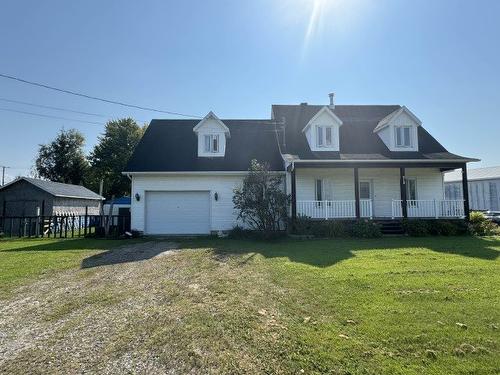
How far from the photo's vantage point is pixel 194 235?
667 inches

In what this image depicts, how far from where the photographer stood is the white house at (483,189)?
1355 inches

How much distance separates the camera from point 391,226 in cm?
1563

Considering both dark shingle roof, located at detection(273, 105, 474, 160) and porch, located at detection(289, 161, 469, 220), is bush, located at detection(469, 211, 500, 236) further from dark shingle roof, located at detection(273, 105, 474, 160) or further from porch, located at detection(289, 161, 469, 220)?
dark shingle roof, located at detection(273, 105, 474, 160)

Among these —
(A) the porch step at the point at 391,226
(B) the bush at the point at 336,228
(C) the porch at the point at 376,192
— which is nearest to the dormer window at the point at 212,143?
(C) the porch at the point at 376,192

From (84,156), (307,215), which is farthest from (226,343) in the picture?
(84,156)

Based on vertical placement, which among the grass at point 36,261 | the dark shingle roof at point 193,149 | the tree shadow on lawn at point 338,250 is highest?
the dark shingle roof at point 193,149

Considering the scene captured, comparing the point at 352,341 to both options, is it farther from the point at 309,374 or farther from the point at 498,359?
the point at 498,359

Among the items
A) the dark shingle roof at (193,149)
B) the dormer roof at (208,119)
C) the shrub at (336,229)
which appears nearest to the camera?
the shrub at (336,229)

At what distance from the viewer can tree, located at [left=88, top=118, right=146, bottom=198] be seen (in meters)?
41.2

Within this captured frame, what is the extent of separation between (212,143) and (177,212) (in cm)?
439

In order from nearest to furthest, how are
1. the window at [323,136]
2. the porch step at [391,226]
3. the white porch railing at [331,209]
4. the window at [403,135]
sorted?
1. the porch step at [391,226]
2. the white porch railing at [331,209]
3. the window at [323,136]
4. the window at [403,135]

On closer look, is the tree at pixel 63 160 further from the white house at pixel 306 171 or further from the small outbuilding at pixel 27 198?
the white house at pixel 306 171

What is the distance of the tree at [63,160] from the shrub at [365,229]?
134 feet

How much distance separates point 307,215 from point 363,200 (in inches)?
127
